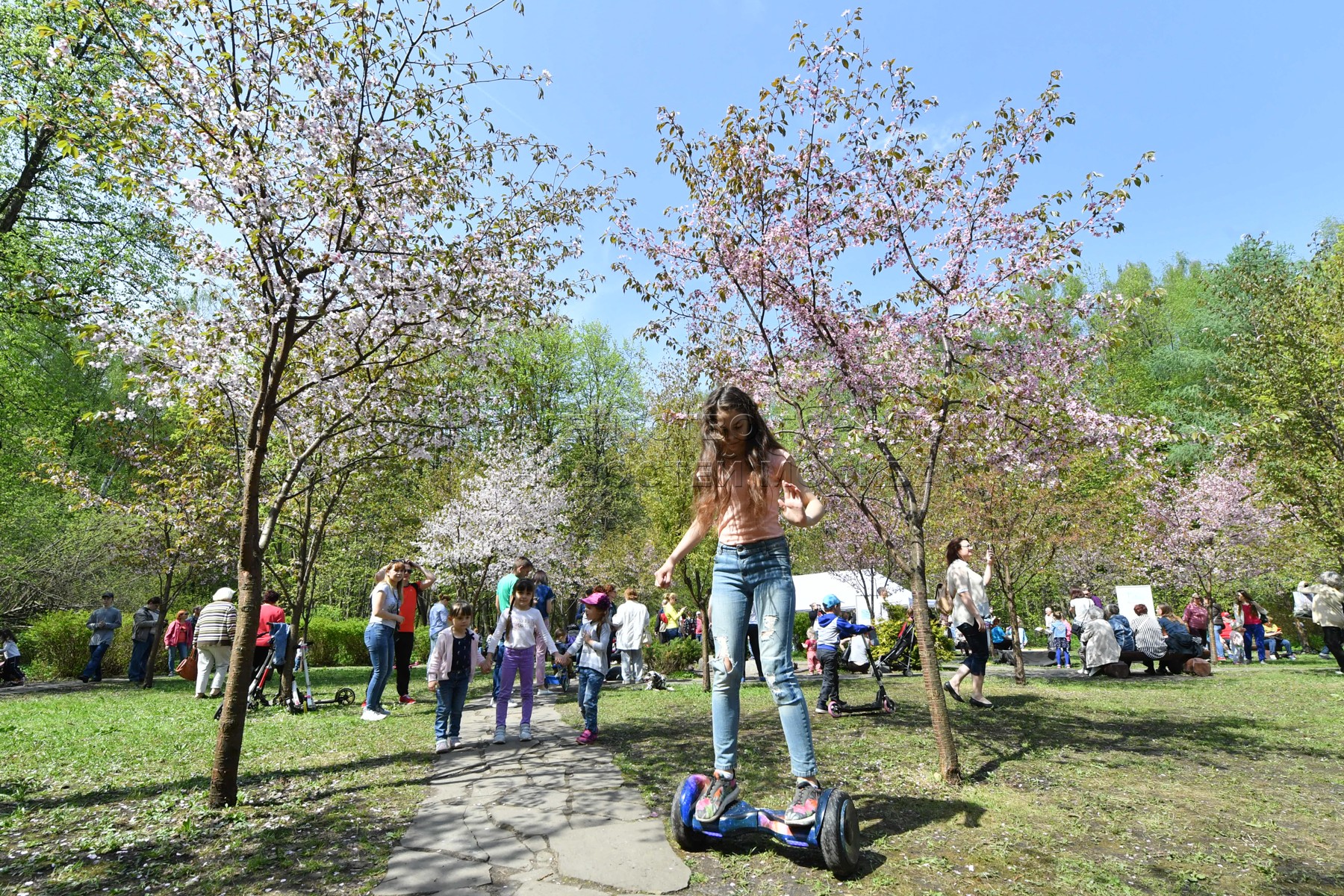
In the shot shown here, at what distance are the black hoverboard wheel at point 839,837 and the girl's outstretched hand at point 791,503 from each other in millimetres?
1299

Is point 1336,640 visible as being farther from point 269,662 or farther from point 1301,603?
point 269,662

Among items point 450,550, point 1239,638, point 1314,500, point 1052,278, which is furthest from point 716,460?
point 1239,638

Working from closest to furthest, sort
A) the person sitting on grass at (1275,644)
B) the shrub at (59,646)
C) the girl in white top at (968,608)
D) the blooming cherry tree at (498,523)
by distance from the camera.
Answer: the girl in white top at (968,608), the shrub at (59,646), the person sitting on grass at (1275,644), the blooming cherry tree at (498,523)

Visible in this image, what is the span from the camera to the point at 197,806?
15.5ft

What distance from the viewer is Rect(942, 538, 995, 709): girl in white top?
318 inches

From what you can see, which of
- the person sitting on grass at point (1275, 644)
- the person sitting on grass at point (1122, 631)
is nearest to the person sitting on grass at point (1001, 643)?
the person sitting on grass at point (1122, 631)

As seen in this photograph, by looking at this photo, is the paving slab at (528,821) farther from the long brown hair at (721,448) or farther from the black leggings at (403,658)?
the black leggings at (403,658)

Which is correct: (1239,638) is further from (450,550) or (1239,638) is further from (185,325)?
(185,325)

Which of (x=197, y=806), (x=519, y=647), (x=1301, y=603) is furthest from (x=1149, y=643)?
(x=197, y=806)

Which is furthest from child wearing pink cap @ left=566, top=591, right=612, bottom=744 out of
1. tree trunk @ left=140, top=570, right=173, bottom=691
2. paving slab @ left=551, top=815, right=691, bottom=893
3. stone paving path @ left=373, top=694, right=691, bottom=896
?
tree trunk @ left=140, top=570, right=173, bottom=691

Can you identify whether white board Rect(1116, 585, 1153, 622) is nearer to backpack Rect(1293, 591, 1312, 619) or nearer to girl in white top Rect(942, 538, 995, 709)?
backpack Rect(1293, 591, 1312, 619)

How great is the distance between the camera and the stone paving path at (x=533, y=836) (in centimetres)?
320

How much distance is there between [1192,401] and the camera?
31.1 meters

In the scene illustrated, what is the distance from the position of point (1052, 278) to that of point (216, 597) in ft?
39.6
